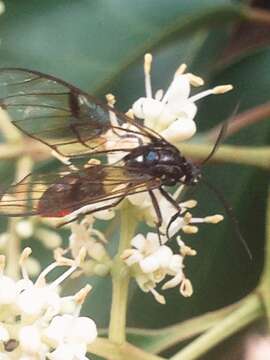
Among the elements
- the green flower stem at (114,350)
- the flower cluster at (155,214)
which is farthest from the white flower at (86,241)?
the green flower stem at (114,350)

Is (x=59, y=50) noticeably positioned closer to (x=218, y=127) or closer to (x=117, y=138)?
(x=218, y=127)

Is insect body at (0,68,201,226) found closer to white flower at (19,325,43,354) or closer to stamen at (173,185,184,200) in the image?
stamen at (173,185,184,200)

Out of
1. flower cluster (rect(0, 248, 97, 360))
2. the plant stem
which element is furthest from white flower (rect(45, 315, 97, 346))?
the plant stem

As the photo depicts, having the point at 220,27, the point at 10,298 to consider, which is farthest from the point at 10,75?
the point at 220,27

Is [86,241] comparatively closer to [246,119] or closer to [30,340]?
[30,340]

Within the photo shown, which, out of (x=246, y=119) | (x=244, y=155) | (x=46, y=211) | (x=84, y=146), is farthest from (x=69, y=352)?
(x=246, y=119)

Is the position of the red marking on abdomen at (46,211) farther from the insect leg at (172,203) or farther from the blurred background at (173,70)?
the blurred background at (173,70)

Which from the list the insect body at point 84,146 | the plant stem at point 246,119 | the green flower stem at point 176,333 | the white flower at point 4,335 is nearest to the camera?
the white flower at point 4,335
